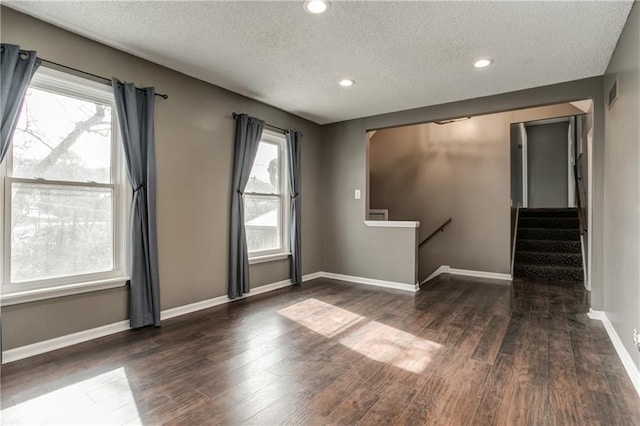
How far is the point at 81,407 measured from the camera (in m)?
1.81

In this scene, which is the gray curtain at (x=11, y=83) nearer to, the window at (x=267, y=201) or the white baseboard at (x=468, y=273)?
the window at (x=267, y=201)

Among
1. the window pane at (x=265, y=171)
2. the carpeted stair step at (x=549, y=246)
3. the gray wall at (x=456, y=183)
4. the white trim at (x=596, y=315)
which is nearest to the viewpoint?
the white trim at (x=596, y=315)

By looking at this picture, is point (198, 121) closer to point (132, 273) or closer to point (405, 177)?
point (132, 273)

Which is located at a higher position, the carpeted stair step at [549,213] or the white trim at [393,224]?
the carpeted stair step at [549,213]

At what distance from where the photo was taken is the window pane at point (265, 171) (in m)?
4.38

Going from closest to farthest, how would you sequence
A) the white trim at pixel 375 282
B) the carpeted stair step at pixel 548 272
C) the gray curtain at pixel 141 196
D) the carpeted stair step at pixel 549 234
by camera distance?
the gray curtain at pixel 141 196
the white trim at pixel 375 282
the carpeted stair step at pixel 548 272
the carpeted stair step at pixel 549 234

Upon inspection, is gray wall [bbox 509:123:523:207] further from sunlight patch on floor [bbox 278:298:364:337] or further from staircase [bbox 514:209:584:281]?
sunlight patch on floor [bbox 278:298:364:337]

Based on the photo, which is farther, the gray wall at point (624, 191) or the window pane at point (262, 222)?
the window pane at point (262, 222)

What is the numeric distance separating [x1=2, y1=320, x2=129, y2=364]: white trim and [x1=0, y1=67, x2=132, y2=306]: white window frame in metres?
0.34

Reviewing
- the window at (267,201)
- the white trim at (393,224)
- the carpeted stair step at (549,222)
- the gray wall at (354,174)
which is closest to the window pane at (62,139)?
the window at (267,201)

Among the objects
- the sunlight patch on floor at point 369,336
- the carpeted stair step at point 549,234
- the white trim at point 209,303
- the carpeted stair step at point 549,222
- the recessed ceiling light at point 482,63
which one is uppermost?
the recessed ceiling light at point 482,63

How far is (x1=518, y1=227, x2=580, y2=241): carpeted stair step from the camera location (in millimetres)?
5906

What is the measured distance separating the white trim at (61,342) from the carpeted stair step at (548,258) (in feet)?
19.6

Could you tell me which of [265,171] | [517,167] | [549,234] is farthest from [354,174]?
[517,167]
